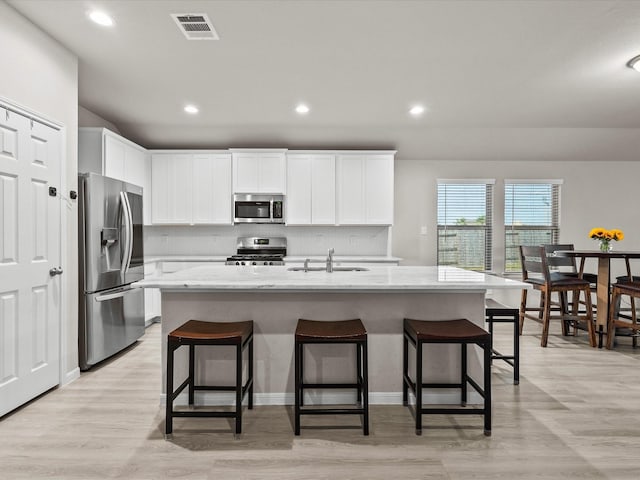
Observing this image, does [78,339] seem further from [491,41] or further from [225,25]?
[491,41]

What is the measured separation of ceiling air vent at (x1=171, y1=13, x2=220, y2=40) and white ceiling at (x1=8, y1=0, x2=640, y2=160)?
6 centimetres

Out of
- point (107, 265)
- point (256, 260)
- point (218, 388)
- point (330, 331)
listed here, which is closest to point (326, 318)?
point (330, 331)

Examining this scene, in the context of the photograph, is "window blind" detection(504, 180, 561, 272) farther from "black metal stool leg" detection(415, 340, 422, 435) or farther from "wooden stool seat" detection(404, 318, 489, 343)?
"black metal stool leg" detection(415, 340, 422, 435)

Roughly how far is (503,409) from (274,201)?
371 cm

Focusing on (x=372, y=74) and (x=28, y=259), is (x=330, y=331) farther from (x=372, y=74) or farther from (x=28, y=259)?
(x=372, y=74)

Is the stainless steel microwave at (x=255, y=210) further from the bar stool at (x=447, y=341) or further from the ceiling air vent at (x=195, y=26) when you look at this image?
the bar stool at (x=447, y=341)

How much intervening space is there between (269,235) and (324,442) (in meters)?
3.79

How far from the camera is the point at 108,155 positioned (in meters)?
4.08

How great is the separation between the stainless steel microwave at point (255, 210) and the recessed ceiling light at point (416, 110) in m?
2.08

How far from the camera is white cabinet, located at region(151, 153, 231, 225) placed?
208 inches

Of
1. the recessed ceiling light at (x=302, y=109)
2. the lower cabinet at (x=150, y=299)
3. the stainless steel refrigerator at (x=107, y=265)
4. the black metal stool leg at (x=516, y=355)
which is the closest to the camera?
the black metal stool leg at (x=516, y=355)

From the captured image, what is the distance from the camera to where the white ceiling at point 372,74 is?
8.16 feet

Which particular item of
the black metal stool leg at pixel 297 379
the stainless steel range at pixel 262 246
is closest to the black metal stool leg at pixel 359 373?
the black metal stool leg at pixel 297 379

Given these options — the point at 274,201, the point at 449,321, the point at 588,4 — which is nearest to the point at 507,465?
the point at 449,321
